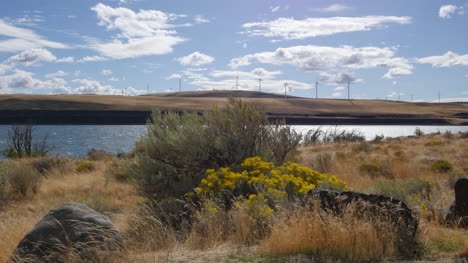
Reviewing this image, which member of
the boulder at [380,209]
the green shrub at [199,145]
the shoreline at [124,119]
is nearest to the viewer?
the boulder at [380,209]

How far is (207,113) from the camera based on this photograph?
11180 mm

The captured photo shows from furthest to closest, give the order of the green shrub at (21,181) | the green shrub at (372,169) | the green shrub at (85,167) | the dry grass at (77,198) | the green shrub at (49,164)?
the green shrub at (85,167) → the green shrub at (49,164) → the green shrub at (372,169) → the green shrub at (21,181) → the dry grass at (77,198)

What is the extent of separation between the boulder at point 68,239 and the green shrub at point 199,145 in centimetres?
358

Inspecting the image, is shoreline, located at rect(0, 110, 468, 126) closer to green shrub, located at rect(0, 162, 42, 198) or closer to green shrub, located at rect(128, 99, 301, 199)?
green shrub, located at rect(0, 162, 42, 198)

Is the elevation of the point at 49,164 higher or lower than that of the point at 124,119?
lower

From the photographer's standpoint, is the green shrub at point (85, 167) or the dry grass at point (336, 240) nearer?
the dry grass at point (336, 240)

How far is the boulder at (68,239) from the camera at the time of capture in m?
6.05

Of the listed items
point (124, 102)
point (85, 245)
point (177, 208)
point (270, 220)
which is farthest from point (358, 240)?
point (124, 102)

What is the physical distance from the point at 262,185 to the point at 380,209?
9.17 feet

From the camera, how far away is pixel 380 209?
262 inches

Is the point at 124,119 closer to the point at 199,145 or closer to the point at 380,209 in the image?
the point at 199,145

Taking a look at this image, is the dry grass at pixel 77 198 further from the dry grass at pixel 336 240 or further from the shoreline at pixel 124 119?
the shoreline at pixel 124 119

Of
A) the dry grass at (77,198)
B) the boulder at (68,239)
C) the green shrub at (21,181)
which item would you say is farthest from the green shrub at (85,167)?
the boulder at (68,239)

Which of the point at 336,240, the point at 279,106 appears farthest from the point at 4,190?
the point at 279,106
